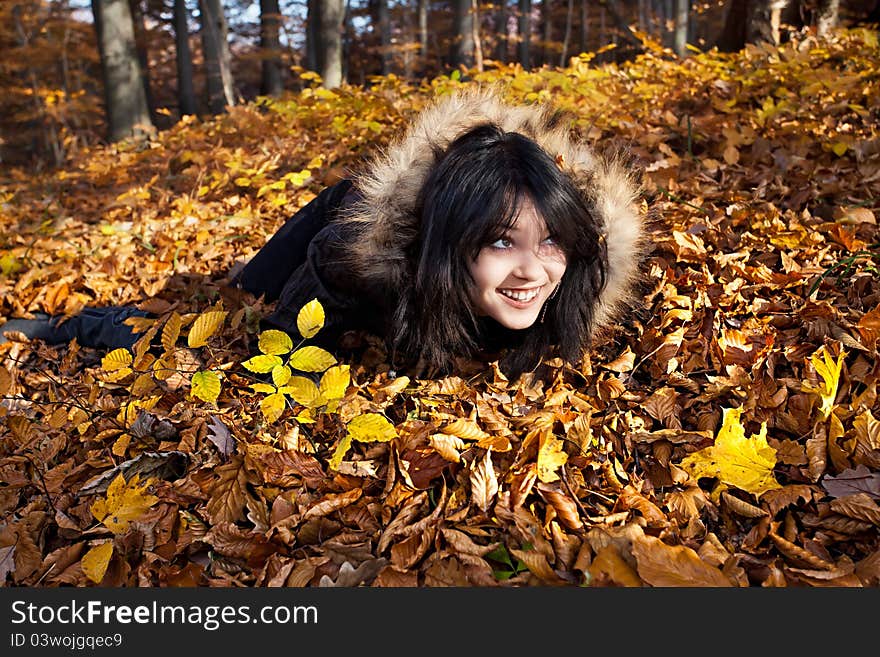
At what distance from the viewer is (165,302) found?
326 centimetres

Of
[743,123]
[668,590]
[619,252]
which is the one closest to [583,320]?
[619,252]

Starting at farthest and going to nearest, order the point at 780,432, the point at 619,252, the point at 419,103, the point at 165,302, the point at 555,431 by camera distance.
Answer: the point at 419,103 → the point at 165,302 → the point at 619,252 → the point at 555,431 → the point at 780,432

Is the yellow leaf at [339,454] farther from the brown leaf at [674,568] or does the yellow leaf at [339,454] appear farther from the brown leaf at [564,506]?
the brown leaf at [674,568]

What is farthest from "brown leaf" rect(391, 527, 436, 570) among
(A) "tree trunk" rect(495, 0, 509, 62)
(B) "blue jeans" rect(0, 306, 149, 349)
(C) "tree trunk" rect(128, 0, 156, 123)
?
(A) "tree trunk" rect(495, 0, 509, 62)

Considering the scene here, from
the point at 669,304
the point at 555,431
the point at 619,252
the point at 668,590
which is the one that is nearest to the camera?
the point at 668,590

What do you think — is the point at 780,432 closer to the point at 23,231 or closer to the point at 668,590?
the point at 668,590

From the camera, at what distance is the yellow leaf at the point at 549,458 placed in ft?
5.97

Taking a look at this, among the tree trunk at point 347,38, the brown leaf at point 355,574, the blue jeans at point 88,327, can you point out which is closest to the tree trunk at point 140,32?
the tree trunk at point 347,38

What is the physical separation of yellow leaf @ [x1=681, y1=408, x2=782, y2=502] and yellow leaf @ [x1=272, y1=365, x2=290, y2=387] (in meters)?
1.25

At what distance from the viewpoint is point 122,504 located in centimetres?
185

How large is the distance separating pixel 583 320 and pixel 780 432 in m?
0.73

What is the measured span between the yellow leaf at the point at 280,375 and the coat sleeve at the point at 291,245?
1.13 metres

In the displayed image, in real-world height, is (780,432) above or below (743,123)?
below

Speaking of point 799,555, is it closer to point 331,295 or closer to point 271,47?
point 331,295
